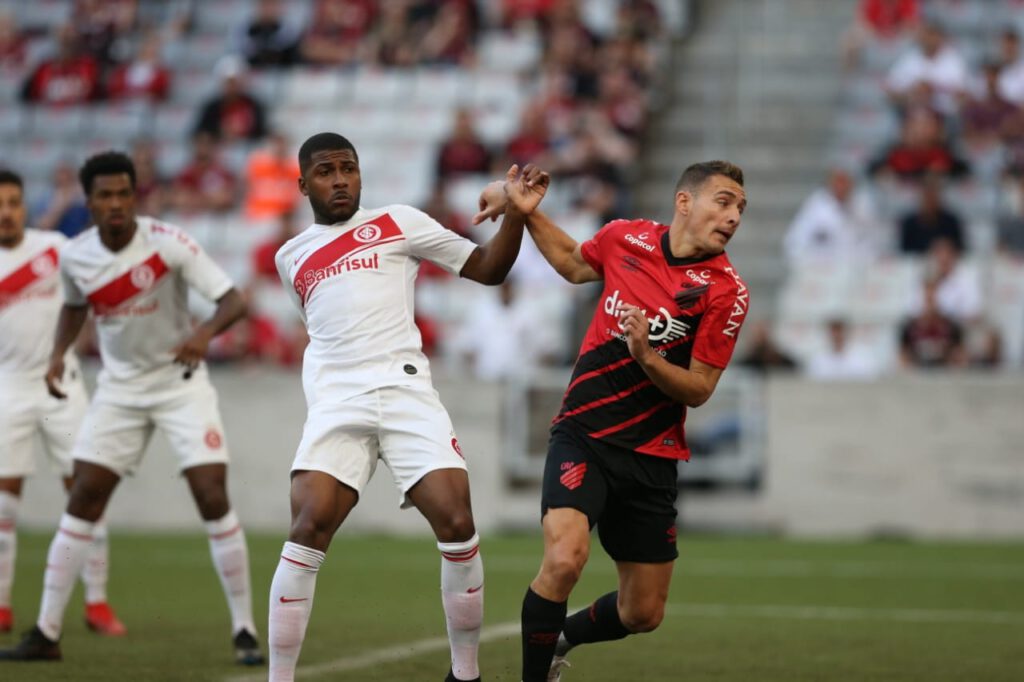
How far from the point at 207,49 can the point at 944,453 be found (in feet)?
40.9

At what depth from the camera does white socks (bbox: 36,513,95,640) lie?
8.48 m

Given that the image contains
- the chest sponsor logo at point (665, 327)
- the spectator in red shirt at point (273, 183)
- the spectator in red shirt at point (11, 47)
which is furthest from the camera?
the spectator in red shirt at point (11, 47)

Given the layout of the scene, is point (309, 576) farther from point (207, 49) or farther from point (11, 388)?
point (207, 49)

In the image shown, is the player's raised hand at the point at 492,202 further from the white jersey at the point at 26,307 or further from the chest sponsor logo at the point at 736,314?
the white jersey at the point at 26,307

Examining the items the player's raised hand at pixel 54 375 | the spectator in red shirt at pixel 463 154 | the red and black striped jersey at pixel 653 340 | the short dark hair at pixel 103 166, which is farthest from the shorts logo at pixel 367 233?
the spectator in red shirt at pixel 463 154

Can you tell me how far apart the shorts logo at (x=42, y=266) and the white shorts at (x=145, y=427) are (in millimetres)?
1162

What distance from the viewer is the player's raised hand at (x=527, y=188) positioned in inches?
285

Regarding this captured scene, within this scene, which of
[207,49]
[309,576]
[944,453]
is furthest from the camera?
[207,49]

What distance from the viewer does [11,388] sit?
979 centimetres

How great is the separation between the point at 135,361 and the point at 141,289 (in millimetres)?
406

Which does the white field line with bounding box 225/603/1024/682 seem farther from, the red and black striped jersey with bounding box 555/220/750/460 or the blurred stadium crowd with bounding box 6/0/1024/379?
the blurred stadium crowd with bounding box 6/0/1024/379

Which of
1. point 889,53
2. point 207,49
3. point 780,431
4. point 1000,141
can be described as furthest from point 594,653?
point 207,49

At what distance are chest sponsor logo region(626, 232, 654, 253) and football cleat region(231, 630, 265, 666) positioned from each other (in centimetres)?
298

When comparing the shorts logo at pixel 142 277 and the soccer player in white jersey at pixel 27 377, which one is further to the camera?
the soccer player in white jersey at pixel 27 377
